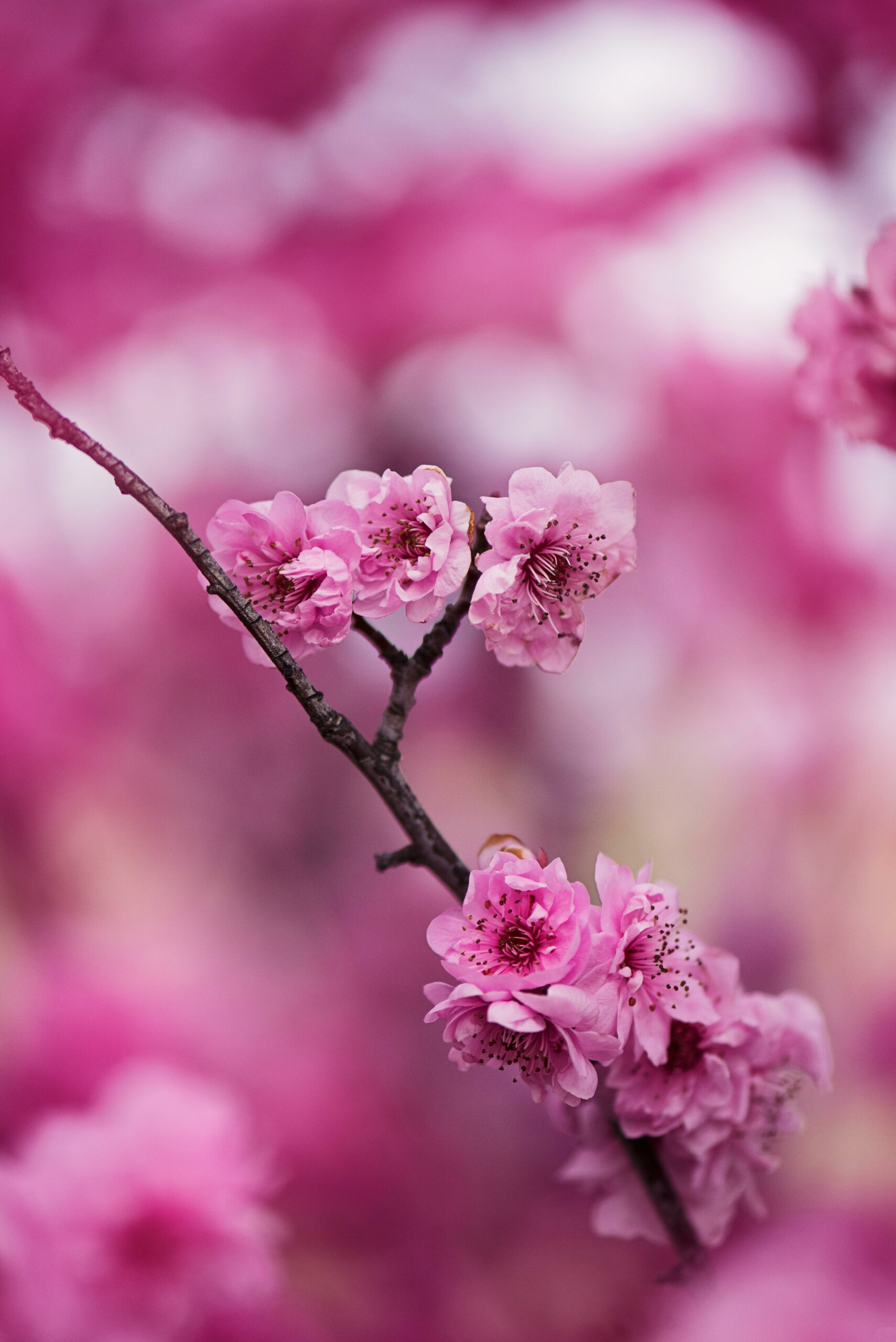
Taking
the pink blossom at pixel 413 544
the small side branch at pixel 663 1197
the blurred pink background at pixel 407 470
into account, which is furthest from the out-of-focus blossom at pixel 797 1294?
the pink blossom at pixel 413 544

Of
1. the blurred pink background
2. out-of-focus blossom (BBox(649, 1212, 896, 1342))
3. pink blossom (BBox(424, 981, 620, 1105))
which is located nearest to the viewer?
pink blossom (BBox(424, 981, 620, 1105))

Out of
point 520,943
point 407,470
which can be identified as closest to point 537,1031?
point 520,943

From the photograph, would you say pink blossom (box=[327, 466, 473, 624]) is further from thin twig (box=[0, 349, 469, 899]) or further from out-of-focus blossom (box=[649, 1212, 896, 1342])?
out-of-focus blossom (box=[649, 1212, 896, 1342])

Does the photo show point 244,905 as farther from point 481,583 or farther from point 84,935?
point 481,583

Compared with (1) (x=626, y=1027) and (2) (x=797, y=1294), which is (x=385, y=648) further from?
(2) (x=797, y=1294)

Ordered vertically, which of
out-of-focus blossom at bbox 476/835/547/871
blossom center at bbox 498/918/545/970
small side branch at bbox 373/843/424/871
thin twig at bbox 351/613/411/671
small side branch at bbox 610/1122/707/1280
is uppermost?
thin twig at bbox 351/613/411/671

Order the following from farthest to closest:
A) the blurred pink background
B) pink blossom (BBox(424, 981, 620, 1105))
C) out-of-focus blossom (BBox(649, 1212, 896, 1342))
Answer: the blurred pink background, out-of-focus blossom (BBox(649, 1212, 896, 1342)), pink blossom (BBox(424, 981, 620, 1105))

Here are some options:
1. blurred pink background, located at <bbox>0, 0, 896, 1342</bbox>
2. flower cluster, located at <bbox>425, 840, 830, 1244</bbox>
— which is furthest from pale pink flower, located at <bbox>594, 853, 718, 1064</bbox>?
blurred pink background, located at <bbox>0, 0, 896, 1342</bbox>
